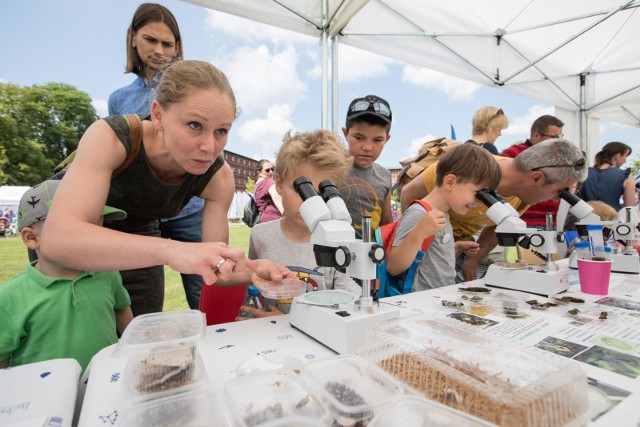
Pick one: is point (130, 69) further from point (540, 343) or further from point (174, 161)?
point (540, 343)

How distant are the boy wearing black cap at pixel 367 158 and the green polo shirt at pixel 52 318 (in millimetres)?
1075

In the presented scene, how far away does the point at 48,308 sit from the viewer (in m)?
0.85

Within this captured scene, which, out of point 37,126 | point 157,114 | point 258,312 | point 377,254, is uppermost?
point 37,126

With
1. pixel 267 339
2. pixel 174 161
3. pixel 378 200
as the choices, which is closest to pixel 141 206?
pixel 174 161

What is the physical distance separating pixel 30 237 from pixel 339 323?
97cm

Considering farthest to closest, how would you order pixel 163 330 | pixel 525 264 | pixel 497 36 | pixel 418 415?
pixel 497 36 < pixel 525 264 < pixel 163 330 < pixel 418 415

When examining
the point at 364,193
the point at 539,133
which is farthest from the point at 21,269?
the point at 539,133

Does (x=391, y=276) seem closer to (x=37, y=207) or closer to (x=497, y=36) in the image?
(x=37, y=207)

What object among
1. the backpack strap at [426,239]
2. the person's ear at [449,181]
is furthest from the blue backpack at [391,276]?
the person's ear at [449,181]

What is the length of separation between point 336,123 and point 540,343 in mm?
2293

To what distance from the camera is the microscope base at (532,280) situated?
1.06m

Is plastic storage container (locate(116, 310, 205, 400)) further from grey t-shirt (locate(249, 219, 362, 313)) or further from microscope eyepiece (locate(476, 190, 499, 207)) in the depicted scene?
microscope eyepiece (locate(476, 190, 499, 207))

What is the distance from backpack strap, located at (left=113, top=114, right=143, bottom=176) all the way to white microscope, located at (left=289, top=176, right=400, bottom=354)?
21.6 inches

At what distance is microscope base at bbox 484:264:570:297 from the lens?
1056mm
